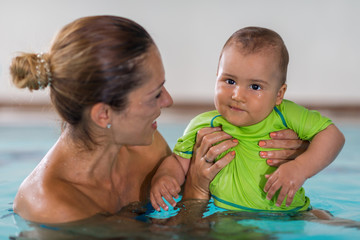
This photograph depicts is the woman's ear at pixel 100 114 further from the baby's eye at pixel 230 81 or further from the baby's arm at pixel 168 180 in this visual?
the baby's eye at pixel 230 81

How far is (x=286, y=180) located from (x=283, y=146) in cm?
20

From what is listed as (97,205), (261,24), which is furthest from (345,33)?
(97,205)

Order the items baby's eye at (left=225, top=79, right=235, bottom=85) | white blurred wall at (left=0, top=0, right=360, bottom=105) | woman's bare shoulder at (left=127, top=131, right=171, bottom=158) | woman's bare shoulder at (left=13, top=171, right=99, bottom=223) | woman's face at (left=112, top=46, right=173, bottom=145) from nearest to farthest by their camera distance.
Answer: woman's bare shoulder at (left=13, top=171, right=99, bottom=223)
woman's face at (left=112, top=46, right=173, bottom=145)
baby's eye at (left=225, top=79, right=235, bottom=85)
woman's bare shoulder at (left=127, top=131, right=171, bottom=158)
white blurred wall at (left=0, top=0, right=360, bottom=105)

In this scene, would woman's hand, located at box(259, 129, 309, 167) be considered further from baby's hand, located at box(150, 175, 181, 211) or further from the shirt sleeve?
baby's hand, located at box(150, 175, 181, 211)

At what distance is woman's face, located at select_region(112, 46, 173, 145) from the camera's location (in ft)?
5.65

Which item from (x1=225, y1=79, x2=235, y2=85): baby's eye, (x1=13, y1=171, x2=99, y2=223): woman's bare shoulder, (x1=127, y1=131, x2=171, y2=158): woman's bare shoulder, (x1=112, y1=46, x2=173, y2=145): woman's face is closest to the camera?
(x1=13, y1=171, x2=99, y2=223): woman's bare shoulder

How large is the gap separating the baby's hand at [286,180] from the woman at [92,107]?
0.15m

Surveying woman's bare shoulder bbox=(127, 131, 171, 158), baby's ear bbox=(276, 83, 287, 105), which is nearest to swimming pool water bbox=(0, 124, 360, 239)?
woman's bare shoulder bbox=(127, 131, 171, 158)

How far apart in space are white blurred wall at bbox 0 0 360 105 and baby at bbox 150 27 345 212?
554cm

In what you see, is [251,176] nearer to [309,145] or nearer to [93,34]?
[309,145]

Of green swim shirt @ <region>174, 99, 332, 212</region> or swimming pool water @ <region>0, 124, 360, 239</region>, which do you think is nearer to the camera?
swimming pool water @ <region>0, 124, 360, 239</region>

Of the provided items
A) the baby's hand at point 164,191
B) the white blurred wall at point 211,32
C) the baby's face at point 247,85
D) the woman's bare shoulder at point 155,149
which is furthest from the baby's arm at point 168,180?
the white blurred wall at point 211,32

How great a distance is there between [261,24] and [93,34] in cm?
634

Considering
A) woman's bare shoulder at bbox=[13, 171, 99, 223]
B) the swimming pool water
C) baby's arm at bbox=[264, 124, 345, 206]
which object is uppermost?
baby's arm at bbox=[264, 124, 345, 206]
